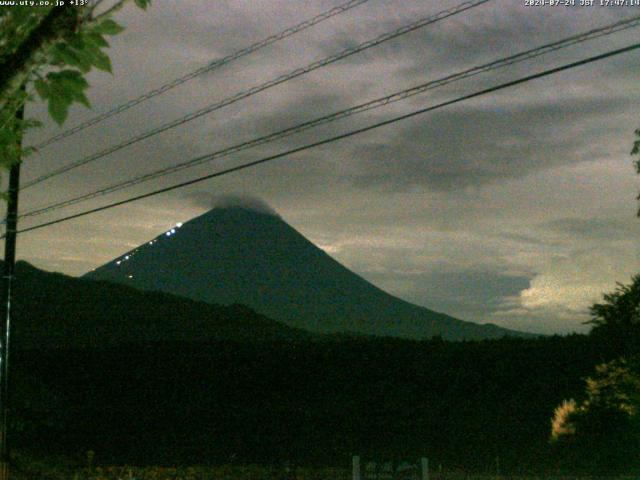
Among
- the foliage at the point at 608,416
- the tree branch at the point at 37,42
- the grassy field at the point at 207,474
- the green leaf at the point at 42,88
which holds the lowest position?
the grassy field at the point at 207,474

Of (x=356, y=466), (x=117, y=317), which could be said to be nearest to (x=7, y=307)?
(x=356, y=466)

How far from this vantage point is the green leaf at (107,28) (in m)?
3.07

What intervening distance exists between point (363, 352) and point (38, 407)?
9.20 metres

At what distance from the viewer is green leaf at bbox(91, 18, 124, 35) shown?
3.07 meters

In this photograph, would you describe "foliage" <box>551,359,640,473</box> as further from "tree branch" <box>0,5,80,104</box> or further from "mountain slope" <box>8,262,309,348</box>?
"mountain slope" <box>8,262,309,348</box>

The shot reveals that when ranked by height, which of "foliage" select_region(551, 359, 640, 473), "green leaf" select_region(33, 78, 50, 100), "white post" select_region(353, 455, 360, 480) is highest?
"green leaf" select_region(33, 78, 50, 100)

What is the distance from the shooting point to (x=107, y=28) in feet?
10.1

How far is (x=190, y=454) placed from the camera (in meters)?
21.2

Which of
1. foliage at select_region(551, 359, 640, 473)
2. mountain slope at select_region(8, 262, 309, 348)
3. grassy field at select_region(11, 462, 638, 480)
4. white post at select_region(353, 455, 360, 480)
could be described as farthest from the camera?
mountain slope at select_region(8, 262, 309, 348)

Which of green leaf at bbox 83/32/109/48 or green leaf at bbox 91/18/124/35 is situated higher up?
green leaf at bbox 91/18/124/35

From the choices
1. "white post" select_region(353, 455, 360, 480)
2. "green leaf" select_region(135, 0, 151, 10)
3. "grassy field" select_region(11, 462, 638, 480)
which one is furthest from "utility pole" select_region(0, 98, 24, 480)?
"green leaf" select_region(135, 0, 151, 10)

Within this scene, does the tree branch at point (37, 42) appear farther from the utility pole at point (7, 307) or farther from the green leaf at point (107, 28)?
the utility pole at point (7, 307)

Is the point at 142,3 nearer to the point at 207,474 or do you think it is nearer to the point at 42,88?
the point at 42,88

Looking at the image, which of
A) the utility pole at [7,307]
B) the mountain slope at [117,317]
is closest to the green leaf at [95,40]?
the utility pole at [7,307]
